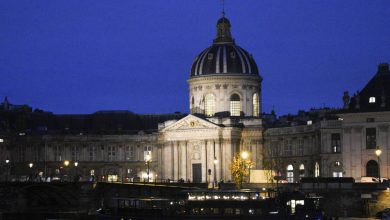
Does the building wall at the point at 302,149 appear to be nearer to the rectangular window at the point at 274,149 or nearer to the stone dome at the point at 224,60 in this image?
the rectangular window at the point at 274,149

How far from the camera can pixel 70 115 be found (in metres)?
166

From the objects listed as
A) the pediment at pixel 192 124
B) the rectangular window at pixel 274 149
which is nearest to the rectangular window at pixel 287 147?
the rectangular window at pixel 274 149

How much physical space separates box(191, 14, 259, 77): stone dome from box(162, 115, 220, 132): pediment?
31.8ft

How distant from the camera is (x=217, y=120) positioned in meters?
146

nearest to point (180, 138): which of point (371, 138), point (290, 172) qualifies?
point (290, 172)

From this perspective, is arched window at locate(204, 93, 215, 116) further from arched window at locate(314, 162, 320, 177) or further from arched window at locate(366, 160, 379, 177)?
arched window at locate(366, 160, 379, 177)

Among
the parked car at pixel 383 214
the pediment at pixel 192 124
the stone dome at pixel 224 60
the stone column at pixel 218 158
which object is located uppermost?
the stone dome at pixel 224 60

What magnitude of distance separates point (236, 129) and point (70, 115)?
32.0m

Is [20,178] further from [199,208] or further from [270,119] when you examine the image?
[199,208]

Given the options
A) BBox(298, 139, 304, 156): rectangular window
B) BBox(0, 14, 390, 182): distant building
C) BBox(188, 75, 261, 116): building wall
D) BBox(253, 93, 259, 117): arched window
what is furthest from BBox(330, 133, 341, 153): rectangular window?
BBox(253, 93, 259, 117): arched window

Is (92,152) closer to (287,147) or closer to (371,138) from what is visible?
(287,147)

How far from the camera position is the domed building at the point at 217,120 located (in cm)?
14450

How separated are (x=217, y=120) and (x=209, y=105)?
7716mm

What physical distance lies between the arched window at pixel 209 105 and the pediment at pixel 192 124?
802 centimetres
